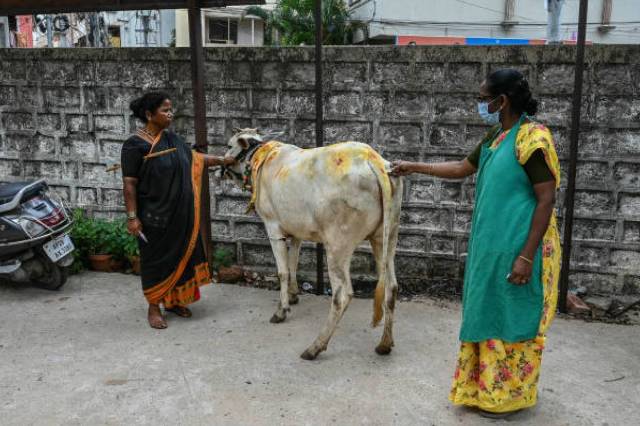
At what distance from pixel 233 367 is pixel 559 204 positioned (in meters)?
2.95

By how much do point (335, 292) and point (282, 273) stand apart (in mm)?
707

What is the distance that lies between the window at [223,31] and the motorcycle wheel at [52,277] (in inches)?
626

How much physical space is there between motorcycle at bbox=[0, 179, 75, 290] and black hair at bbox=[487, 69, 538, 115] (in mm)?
3847

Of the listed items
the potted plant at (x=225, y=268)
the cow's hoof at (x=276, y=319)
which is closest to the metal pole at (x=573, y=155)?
the cow's hoof at (x=276, y=319)

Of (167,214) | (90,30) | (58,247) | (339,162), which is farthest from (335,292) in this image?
(90,30)

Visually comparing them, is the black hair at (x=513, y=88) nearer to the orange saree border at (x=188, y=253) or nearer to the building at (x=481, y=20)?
the orange saree border at (x=188, y=253)

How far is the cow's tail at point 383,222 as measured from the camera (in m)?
3.46

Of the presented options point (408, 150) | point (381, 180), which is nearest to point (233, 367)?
point (381, 180)

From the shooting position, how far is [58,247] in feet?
16.0

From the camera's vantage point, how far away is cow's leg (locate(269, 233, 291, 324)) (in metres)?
4.17

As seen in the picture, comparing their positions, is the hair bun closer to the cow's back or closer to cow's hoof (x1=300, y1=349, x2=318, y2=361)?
the cow's back

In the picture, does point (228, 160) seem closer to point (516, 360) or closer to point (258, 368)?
point (258, 368)

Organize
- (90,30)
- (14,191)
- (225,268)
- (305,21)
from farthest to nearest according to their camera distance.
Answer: (305,21)
(90,30)
(225,268)
(14,191)

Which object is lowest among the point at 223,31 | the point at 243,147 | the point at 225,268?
the point at 225,268
